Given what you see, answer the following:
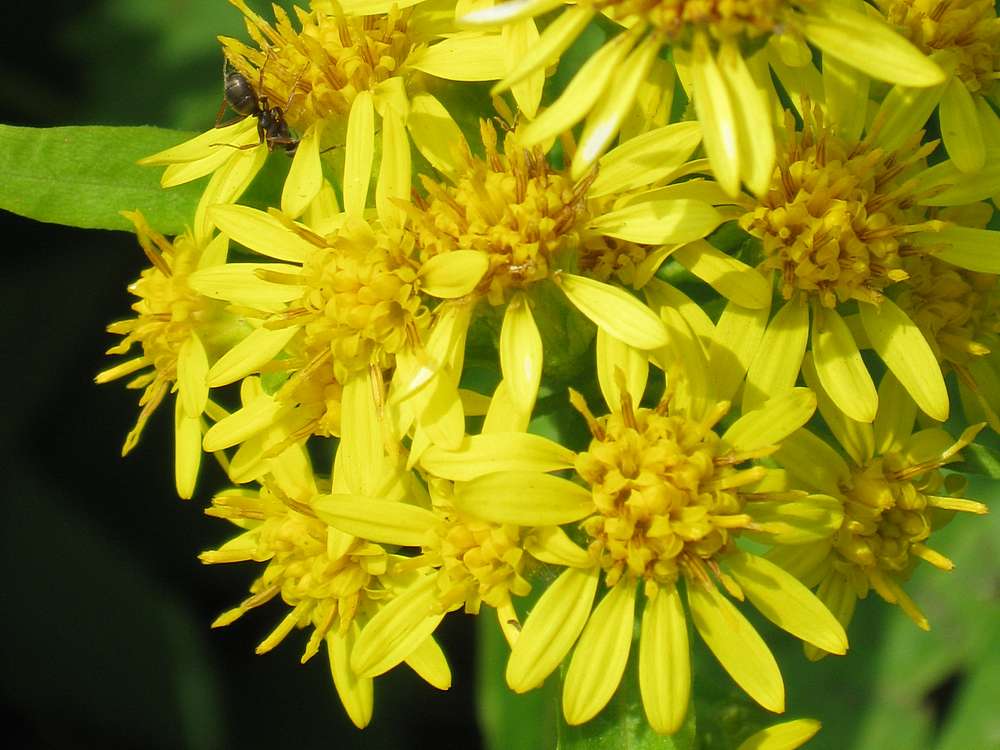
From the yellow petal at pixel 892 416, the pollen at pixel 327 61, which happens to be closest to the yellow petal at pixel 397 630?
the yellow petal at pixel 892 416

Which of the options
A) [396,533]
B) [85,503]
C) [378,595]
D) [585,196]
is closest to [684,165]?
[585,196]

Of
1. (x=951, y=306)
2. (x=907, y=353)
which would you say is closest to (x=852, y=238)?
(x=907, y=353)

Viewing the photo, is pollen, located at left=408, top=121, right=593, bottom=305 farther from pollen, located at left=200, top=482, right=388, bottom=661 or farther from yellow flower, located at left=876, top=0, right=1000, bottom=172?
yellow flower, located at left=876, top=0, right=1000, bottom=172

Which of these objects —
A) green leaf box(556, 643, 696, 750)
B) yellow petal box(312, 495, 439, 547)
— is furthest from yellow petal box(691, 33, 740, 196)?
green leaf box(556, 643, 696, 750)

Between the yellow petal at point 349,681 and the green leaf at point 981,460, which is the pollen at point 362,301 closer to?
the yellow petal at point 349,681

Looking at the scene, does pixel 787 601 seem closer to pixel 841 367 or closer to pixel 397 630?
pixel 841 367

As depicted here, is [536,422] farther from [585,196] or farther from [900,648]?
[900,648]
